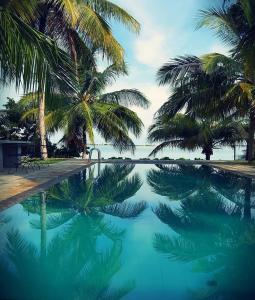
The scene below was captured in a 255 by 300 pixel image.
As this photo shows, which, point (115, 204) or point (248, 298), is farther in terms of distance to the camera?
point (115, 204)

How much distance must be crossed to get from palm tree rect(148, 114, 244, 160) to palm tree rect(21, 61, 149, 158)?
6.19ft

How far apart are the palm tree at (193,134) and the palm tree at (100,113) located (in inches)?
74.2

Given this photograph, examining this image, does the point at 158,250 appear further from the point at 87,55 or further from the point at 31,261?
the point at 87,55

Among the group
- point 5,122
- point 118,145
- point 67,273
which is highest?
point 5,122

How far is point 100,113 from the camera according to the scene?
19.5 metres

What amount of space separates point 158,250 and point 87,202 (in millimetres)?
3895

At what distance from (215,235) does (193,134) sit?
16.3 m

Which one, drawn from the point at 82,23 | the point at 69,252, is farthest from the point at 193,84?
the point at 69,252

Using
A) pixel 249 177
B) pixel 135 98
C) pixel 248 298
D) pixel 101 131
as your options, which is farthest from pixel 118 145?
pixel 248 298

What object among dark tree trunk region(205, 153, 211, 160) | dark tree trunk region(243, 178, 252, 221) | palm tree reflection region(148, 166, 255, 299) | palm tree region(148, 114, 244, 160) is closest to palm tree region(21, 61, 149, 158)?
palm tree region(148, 114, 244, 160)

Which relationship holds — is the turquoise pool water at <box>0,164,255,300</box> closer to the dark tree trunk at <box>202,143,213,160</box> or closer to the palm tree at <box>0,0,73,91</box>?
the palm tree at <box>0,0,73,91</box>

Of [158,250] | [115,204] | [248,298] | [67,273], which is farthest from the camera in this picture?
[115,204]

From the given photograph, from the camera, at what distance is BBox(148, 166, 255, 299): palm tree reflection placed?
418 centimetres

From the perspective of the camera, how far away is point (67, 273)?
4445 millimetres
